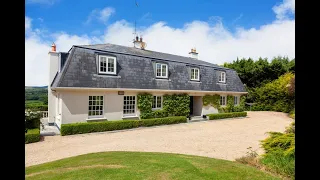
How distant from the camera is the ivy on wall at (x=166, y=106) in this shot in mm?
17812

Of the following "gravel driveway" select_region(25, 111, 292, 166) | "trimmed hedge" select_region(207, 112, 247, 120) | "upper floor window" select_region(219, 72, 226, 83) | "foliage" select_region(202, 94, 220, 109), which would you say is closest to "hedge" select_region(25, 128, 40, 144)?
"gravel driveway" select_region(25, 111, 292, 166)

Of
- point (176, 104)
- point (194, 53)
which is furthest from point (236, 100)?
point (176, 104)

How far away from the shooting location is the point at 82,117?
15062 millimetres

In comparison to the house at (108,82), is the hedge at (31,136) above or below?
below

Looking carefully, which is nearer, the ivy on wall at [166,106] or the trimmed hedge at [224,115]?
the ivy on wall at [166,106]

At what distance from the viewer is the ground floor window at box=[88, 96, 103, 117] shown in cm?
1554

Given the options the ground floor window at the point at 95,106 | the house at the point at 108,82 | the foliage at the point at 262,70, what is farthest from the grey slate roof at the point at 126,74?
the foliage at the point at 262,70

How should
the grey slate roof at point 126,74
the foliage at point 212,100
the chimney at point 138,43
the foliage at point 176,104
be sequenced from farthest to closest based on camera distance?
1. the chimney at point 138,43
2. the foliage at point 212,100
3. the foliage at point 176,104
4. the grey slate roof at point 126,74

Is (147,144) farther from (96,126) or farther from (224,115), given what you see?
(224,115)

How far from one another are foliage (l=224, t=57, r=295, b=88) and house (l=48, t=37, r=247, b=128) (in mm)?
13568

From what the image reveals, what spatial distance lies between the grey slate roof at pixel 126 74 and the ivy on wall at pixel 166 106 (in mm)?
864

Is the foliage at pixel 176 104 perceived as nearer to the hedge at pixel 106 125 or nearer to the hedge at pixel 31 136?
the hedge at pixel 106 125
